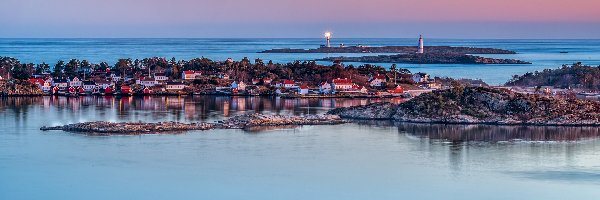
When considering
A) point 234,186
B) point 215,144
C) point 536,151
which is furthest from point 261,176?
point 536,151

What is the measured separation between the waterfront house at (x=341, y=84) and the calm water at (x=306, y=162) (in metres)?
10.6

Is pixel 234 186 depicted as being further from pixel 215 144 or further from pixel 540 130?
pixel 540 130

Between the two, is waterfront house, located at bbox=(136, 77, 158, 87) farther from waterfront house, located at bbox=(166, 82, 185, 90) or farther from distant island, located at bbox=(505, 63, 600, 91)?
distant island, located at bbox=(505, 63, 600, 91)

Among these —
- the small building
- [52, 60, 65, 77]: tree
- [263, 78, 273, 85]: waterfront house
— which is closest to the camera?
the small building

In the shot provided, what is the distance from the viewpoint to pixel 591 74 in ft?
134

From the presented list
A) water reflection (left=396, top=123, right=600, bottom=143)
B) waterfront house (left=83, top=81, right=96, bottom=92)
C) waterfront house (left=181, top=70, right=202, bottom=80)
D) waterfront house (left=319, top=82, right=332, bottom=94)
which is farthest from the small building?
water reflection (left=396, top=123, right=600, bottom=143)

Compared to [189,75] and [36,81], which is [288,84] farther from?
[36,81]

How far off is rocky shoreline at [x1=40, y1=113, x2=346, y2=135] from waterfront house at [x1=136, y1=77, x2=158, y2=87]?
13042 mm

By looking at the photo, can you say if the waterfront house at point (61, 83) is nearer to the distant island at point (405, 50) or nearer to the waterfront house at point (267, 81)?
the waterfront house at point (267, 81)

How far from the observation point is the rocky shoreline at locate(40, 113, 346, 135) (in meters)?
23.8

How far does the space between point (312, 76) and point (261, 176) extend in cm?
2423

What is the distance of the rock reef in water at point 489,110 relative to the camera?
1022 inches

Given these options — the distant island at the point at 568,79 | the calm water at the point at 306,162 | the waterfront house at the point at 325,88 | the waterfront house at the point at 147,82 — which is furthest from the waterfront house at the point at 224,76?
the calm water at the point at 306,162

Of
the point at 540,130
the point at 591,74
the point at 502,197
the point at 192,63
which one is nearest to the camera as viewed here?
the point at 502,197
